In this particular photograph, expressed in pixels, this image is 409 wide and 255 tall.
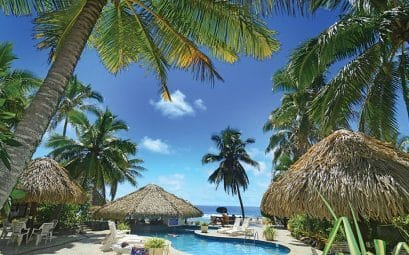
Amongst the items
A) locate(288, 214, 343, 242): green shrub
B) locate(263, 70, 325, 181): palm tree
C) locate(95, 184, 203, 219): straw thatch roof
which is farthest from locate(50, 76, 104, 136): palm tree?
locate(288, 214, 343, 242): green shrub

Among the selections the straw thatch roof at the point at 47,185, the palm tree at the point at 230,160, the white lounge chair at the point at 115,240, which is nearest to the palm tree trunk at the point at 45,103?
the white lounge chair at the point at 115,240

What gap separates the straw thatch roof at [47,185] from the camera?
548 inches

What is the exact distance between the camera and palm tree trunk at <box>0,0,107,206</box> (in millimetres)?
3497

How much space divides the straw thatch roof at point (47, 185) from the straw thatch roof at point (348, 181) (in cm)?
957

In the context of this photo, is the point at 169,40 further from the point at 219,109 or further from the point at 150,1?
the point at 219,109

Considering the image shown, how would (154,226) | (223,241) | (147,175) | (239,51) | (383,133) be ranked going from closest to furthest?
(239,51) → (383,133) → (223,241) → (154,226) → (147,175)

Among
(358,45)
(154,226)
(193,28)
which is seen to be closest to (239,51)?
(193,28)

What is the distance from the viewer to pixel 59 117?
25.5 metres

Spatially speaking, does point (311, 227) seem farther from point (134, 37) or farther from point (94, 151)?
point (94, 151)

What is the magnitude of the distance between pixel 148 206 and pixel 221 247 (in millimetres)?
5884

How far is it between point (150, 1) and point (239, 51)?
191cm

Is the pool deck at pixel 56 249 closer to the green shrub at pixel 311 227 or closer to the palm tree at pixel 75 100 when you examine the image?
the green shrub at pixel 311 227

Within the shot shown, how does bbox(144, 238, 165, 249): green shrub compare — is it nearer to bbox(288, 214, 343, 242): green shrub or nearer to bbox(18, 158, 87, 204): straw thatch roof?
bbox(288, 214, 343, 242): green shrub

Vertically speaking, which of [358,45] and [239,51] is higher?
[358,45]
